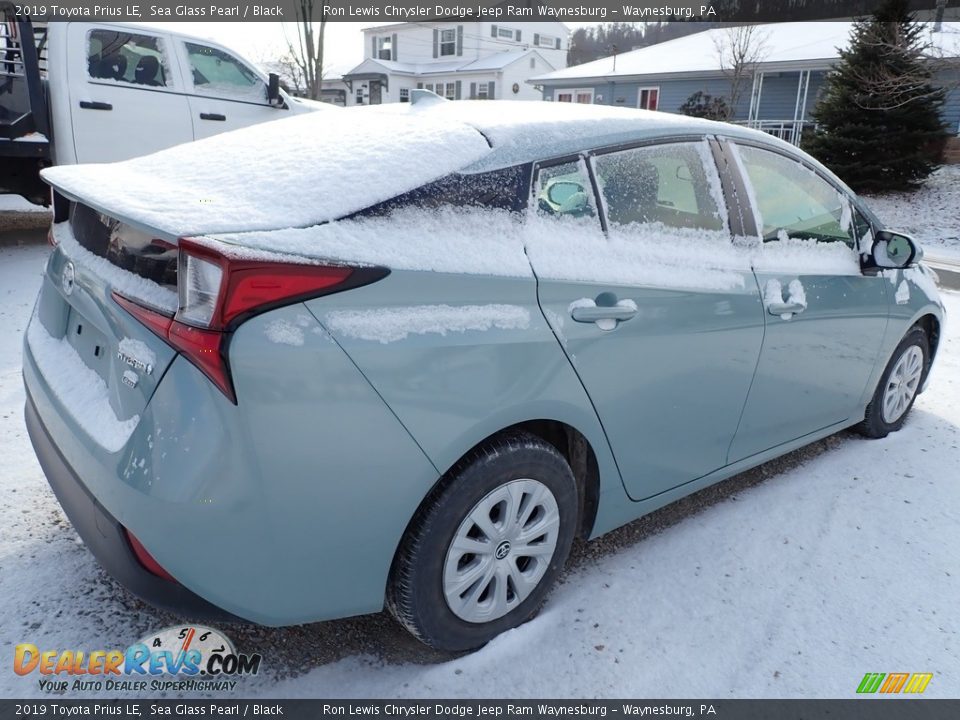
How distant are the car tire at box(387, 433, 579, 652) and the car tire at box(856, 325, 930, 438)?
2435mm

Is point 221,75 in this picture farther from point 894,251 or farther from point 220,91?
point 894,251

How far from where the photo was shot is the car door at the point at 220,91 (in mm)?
7676

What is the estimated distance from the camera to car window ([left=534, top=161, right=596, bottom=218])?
2199 mm

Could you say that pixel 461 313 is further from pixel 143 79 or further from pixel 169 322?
pixel 143 79

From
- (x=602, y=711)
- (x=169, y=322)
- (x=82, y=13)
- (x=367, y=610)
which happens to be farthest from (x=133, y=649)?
(x=82, y=13)

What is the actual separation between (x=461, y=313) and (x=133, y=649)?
146 cm

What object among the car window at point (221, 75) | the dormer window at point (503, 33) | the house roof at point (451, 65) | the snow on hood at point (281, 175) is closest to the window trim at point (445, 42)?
the house roof at point (451, 65)

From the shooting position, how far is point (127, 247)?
195 centimetres

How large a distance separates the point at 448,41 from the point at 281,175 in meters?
44.3

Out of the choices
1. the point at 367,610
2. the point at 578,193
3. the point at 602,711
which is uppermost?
the point at 578,193

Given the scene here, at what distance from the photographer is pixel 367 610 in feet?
6.52

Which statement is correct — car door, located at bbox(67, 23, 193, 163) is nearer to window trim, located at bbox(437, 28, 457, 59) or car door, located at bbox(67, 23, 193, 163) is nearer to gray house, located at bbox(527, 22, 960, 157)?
gray house, located at bbox(527, 22, 960, 157)

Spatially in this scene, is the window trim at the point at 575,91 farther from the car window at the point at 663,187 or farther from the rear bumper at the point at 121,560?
the rear bumper at the point at 121,560

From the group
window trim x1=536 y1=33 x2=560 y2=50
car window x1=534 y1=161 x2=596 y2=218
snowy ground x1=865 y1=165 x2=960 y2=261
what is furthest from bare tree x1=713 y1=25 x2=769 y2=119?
car window x1=534 y1=161 x2=596 y2=218
